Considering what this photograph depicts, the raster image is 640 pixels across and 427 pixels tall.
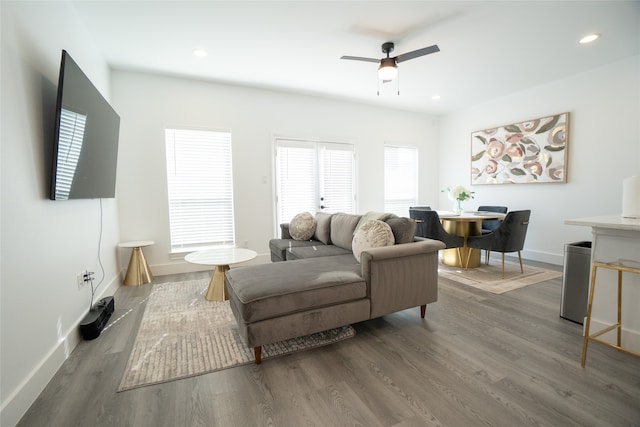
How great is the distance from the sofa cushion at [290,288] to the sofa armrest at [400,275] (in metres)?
0.13

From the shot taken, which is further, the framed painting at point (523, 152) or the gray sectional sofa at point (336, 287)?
the framed painting at point (523, 152)

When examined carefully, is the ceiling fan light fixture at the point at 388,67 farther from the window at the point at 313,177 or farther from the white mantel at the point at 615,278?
the window at the point at 313,177

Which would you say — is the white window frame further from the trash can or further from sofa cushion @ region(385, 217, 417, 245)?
the trash can

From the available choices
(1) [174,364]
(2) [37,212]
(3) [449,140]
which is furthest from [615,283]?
(3) [449,140]

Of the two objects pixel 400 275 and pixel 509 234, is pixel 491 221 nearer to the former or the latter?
pixel 509 234

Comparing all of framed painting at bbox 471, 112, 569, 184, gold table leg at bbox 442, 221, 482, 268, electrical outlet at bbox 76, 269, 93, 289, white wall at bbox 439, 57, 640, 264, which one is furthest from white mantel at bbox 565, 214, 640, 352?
electrical outlet at bbox 76, 269, 93, 289

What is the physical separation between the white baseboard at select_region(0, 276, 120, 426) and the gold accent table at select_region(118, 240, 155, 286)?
1322mm

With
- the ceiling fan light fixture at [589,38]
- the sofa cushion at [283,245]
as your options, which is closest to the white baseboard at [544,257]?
the ceiling fan light fixture at [589,38]

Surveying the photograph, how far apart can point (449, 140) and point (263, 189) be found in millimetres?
4147

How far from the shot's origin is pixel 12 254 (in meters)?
1.48

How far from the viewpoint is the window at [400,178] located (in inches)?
225

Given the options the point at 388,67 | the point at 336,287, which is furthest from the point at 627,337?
the point at 388,67

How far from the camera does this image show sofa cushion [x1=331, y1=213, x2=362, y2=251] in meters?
3.16

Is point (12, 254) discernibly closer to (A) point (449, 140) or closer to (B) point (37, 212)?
(B) point (37, 212)
